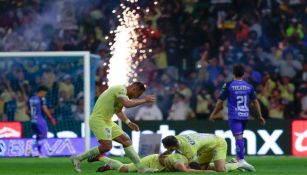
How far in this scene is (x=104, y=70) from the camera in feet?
115

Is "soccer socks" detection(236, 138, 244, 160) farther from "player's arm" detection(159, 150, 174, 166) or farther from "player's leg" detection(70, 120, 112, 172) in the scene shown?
"player's leg" detection(70, 120, 112, 172)

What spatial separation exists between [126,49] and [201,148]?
46.9 ft

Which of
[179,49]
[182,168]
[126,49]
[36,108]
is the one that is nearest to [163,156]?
[182,168]

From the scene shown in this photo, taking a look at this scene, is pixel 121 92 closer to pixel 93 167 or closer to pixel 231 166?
pixel 231 166

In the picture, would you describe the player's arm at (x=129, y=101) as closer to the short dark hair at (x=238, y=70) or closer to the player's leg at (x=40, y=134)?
the short dark hair at (x=238, y=70)

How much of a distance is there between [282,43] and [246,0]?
7.51ft

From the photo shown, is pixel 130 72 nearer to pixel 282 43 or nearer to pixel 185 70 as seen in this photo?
pixel 185 70

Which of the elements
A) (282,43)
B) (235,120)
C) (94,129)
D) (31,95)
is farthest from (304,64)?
(94,129)

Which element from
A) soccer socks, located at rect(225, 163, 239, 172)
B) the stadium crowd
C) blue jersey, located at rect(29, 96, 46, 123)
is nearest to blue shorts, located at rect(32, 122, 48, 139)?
blue jersey, located at rect(29, 96, 46, 123)

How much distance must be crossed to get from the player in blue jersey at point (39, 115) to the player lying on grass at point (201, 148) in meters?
11.2

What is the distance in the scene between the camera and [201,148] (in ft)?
66.8

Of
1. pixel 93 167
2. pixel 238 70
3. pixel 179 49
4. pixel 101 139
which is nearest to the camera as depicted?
pixel 101 139

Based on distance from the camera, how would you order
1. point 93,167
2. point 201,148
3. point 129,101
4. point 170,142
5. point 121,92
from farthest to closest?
1. point 93,167
2. point 121,92
3. point 201,148
4. point 129,101
5. point 170,142

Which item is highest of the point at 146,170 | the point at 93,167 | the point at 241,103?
the point at 241,103
